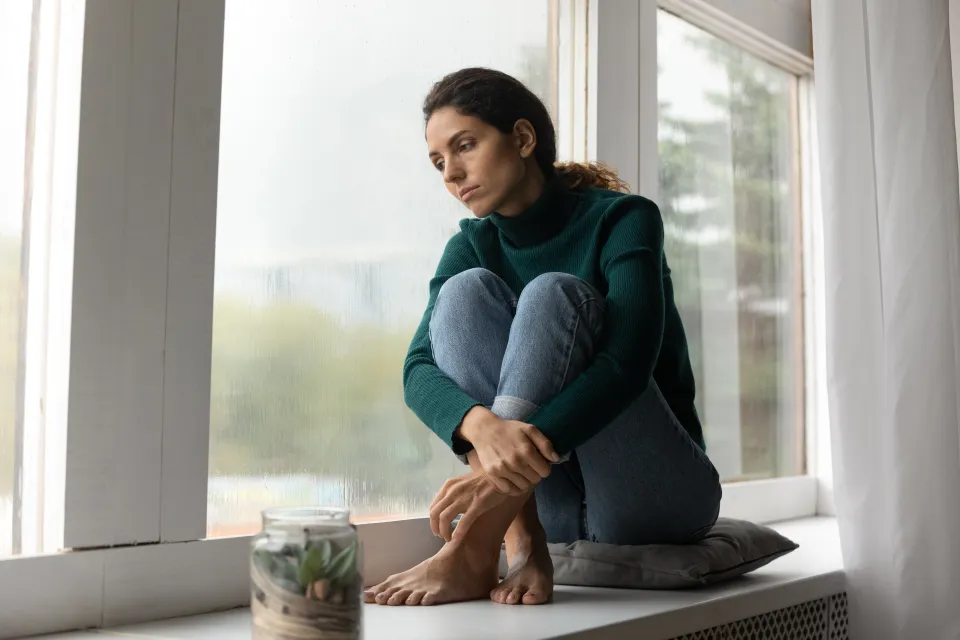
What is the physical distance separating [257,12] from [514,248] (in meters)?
0.44

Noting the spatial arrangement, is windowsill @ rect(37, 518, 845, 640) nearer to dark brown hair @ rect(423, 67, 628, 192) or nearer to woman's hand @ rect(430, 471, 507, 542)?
woman's hand @ rect(430, 471, 507, 542)

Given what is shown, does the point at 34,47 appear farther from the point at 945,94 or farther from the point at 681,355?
the point at 945,94

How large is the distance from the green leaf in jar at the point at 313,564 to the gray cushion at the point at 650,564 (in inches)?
21.2

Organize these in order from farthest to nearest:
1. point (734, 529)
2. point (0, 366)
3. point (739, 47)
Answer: point (739, 47) < point (734, 529) < point (0, 366)

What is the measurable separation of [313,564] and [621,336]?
452 millimetres

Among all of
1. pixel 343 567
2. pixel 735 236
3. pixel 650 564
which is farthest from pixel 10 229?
pixel 735 236

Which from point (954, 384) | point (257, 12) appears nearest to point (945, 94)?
point (954, 384)

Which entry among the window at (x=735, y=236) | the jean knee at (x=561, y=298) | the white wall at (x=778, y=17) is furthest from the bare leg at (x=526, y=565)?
the white wall at (x=778, y=17)

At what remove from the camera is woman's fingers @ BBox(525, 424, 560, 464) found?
1021 millimetres

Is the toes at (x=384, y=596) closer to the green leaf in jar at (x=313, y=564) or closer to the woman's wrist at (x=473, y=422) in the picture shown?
the woman's wrist at (x=473, y=422)

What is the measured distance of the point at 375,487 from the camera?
1.40 meters

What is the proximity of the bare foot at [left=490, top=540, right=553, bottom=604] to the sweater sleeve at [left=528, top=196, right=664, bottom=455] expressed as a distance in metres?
0.20

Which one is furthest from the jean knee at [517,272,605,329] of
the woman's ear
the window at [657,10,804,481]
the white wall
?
the white wall

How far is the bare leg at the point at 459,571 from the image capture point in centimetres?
112
